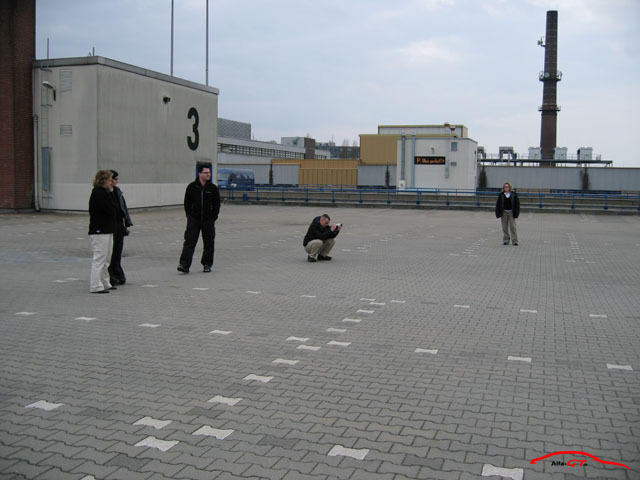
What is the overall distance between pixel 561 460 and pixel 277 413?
1.87 meters

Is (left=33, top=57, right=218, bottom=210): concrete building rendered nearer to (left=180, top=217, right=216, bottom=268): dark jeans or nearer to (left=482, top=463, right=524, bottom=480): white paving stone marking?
(left=180, top=217, right=216, bottom=268): dark jeans

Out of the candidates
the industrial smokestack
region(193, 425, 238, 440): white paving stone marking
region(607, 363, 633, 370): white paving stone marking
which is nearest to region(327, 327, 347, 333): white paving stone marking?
region(607, 363, 633, 370): white paving stone marking

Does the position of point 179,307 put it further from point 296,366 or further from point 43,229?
point 43,229

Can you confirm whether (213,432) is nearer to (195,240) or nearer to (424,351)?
(424,351)

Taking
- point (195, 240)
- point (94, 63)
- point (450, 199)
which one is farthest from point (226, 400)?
point (450, 199)

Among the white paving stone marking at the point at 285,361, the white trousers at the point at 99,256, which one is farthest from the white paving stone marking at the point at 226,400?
the white trousers at the point at 99,256

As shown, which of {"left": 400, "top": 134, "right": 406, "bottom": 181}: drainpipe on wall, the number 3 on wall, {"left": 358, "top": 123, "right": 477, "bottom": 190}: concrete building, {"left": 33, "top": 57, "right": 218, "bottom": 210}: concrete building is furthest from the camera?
{"left": 400, "top": 134, "right": 406, "bottom": 181}: drainpipe on wall

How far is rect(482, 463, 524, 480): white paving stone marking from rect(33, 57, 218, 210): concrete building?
24.4m

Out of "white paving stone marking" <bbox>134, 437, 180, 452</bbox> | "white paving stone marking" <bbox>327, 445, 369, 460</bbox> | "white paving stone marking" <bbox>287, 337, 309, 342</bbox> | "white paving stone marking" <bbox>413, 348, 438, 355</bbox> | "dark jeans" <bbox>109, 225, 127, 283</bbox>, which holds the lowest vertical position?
"white paving stone marking" <bbox>134, 437, 180, 452</bbox>

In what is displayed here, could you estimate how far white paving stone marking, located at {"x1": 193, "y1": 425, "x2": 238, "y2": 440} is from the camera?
4.13 metres

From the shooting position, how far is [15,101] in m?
25.8

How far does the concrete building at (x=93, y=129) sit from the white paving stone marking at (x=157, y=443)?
23.3m

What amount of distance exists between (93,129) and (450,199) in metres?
22.7

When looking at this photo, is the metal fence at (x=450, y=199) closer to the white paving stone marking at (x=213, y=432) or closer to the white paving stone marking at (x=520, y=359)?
the white paving stone marking at (x=520, y=359)
